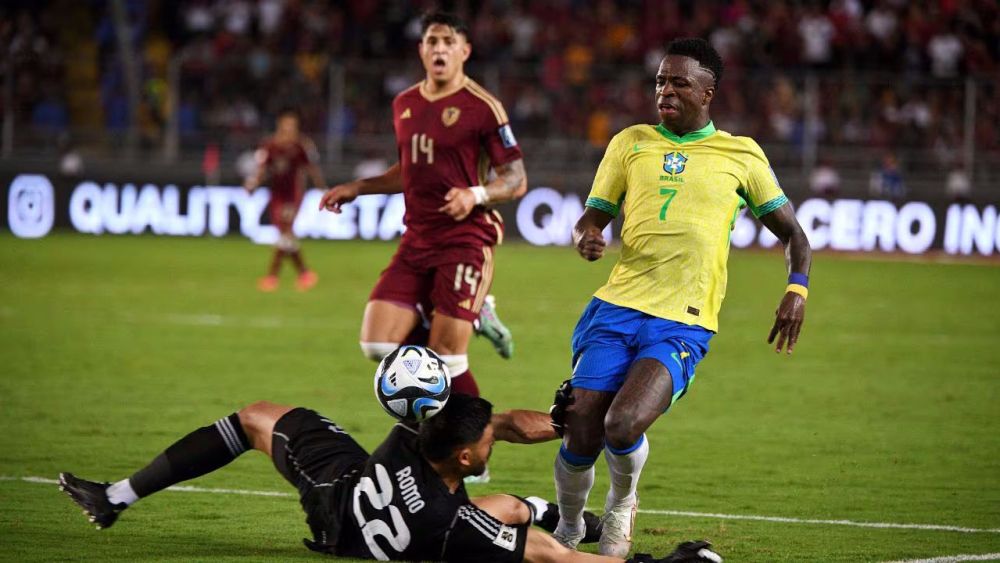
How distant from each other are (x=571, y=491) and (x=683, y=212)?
1332 millimetres

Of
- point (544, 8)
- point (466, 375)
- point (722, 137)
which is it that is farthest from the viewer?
point (544, 8)

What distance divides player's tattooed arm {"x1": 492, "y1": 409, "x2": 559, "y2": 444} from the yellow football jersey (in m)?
0.64

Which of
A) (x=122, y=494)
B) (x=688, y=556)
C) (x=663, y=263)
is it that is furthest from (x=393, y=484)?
(x=663, y=263)

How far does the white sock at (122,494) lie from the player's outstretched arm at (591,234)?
2.25m

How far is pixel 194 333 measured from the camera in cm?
1504

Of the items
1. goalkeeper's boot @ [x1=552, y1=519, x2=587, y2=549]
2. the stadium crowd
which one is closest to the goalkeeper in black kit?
goalkeeper's boot @ [x1=552, y1=519, x2=587, y2=549]

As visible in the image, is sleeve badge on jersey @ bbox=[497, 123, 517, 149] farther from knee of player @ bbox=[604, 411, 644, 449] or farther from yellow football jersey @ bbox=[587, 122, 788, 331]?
knee of player @ bbox=[604, 411, 644, 449]

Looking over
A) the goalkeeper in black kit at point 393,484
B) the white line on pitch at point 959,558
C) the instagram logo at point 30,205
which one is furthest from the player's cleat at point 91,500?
the instagram logo at point 30,205

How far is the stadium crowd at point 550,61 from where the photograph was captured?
88.2 ft

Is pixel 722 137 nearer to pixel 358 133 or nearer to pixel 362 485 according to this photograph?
pixel 362 485

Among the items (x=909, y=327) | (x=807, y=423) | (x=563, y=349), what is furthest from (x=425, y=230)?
(x=909, y=327)

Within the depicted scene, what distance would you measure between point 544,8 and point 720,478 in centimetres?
2322

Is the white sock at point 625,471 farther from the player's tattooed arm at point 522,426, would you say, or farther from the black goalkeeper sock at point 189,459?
the black goalkeeper sock at point 189,459

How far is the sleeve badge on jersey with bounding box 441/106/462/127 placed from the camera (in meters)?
8.48
